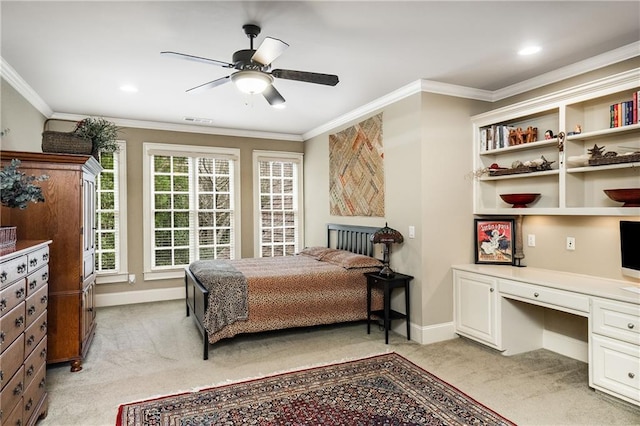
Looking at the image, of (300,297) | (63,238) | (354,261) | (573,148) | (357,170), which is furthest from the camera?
(357,170)

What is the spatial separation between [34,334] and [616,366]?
387 cm

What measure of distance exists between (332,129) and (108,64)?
3.16 metres

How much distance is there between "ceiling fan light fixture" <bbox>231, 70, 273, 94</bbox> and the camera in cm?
271

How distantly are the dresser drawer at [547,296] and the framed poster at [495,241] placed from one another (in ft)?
1.89

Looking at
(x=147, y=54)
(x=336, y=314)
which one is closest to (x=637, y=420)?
(x=336, y=314)

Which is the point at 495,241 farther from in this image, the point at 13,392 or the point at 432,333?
the point at 13,392

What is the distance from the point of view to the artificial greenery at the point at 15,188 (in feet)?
7.55

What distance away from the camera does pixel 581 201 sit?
11.4 feet

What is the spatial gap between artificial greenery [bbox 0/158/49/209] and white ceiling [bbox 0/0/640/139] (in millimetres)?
1077

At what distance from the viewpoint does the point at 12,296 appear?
204 cm

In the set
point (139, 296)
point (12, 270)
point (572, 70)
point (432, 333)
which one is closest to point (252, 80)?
point (12, 270)

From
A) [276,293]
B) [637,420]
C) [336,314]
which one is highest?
[276,293]

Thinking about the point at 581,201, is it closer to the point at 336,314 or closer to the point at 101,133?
the point at 336,314

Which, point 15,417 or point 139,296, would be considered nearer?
point 15,417
